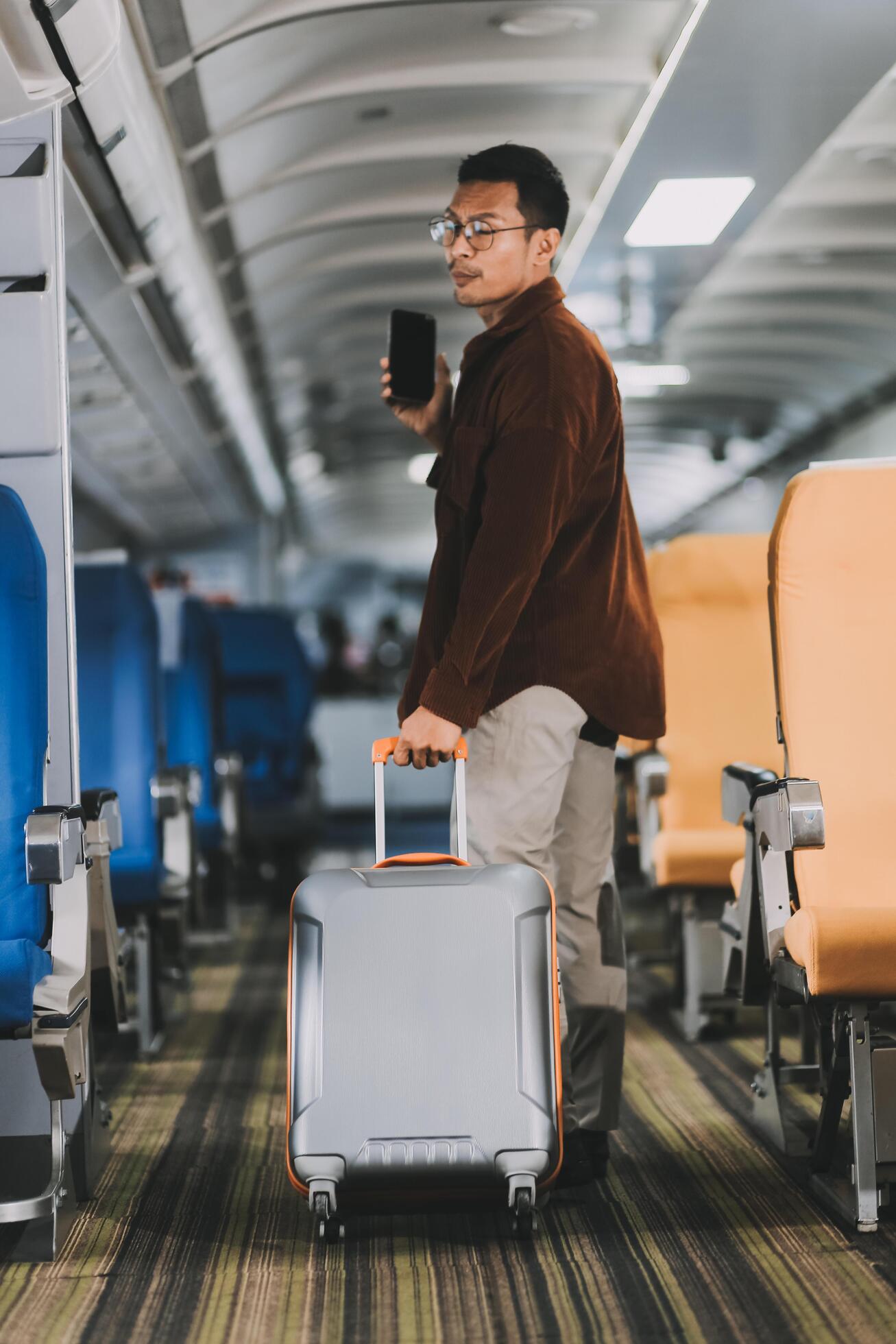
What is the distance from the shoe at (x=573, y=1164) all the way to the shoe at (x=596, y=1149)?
0.04ft

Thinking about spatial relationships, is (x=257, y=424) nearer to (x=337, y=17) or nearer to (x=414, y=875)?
(x=337, y=17)

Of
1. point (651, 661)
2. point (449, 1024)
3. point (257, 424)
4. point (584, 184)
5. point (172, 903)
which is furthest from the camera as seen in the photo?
point (257, 424)

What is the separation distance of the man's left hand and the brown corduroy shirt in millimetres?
23

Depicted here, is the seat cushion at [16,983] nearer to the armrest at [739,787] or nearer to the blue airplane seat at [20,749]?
the blue airplane seat at [20,749]

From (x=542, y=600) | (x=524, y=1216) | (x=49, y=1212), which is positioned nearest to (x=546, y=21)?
(x=542, y=600)

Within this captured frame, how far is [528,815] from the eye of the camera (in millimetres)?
2895

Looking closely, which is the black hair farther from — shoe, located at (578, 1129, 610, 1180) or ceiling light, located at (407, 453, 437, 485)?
ceiling light, located at (407, 453, 437, 485)

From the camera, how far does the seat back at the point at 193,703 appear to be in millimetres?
5871

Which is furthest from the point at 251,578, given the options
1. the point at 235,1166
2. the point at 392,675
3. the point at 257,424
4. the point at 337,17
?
the point at 235,1166

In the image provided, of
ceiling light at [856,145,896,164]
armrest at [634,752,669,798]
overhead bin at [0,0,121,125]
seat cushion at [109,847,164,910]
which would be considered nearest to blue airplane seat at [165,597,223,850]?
seat cushion at [109,847,164,910]

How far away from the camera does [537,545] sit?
9.03ft

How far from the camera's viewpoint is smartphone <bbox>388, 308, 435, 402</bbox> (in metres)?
3.15

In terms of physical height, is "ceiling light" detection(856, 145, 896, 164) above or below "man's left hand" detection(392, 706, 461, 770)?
above

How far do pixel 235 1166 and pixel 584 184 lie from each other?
14.5 feet
